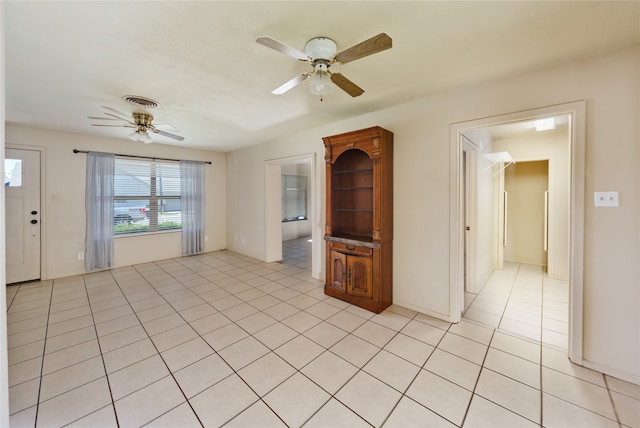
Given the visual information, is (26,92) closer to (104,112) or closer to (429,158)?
(104,112)

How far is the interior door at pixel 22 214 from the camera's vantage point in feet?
12.6

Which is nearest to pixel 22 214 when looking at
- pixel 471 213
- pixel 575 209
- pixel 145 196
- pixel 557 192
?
pixel 145 196

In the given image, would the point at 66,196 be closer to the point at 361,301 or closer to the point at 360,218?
the point at 360,218

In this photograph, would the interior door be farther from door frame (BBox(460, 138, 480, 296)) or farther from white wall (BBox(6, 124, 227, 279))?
door frame (BBox(460, 138, 480, 296))

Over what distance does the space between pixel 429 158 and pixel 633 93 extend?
1479 millimetres

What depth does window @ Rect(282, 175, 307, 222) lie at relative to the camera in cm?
779

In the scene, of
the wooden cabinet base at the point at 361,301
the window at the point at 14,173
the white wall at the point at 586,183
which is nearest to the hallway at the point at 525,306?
the white wall at the point at 586,183

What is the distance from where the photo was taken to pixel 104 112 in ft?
10.8

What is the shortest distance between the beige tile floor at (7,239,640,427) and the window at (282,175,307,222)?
4.73 metres

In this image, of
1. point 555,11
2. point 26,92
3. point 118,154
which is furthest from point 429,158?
point 118,154

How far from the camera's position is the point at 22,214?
3.93 m

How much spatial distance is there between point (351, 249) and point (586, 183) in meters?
2.20

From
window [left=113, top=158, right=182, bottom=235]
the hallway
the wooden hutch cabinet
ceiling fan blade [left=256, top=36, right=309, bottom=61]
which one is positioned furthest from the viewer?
window [left=113, top=158, right=182, bottom=235]

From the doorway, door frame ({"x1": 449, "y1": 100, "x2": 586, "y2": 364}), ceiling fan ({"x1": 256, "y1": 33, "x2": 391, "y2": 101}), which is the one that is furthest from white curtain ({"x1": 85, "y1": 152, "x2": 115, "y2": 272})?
the doorway
